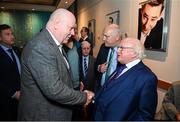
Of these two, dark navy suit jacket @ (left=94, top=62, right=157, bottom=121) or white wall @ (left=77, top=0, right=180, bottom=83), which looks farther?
white wall @ (left=77, top=0, right=180, bottom=83)

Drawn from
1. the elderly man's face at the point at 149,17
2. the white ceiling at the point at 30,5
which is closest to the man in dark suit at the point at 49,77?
the elderly man's face at the point at 149,17

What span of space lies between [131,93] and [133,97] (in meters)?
0.04

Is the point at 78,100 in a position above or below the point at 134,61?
below

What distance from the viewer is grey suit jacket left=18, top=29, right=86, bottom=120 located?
147 cm

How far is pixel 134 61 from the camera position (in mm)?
1910

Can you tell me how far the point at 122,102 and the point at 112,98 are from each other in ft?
0.32

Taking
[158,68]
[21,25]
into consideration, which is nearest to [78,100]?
[158,68]

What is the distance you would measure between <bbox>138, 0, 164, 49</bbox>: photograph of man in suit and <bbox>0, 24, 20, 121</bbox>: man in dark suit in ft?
6.09

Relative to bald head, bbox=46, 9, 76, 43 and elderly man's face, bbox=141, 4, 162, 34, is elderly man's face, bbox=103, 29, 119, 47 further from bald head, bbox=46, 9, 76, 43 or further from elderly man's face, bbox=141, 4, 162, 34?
bald head, bbox=46, 9, 76, 43

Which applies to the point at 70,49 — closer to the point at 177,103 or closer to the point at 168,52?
the point at 168,52

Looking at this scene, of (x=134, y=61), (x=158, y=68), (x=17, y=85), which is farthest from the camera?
(x=158, y=68)

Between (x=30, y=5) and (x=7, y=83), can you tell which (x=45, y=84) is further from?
(x=30, y=5)

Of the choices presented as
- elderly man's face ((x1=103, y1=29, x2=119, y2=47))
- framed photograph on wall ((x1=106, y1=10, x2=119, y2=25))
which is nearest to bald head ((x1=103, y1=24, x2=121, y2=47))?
elderly man's face ((x1=103, y1=29, x2=119, y2=47))

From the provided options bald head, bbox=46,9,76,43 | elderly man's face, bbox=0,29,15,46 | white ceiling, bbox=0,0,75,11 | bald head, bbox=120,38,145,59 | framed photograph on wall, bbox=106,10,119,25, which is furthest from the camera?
white ceiling, bbox=0,0,75,11
